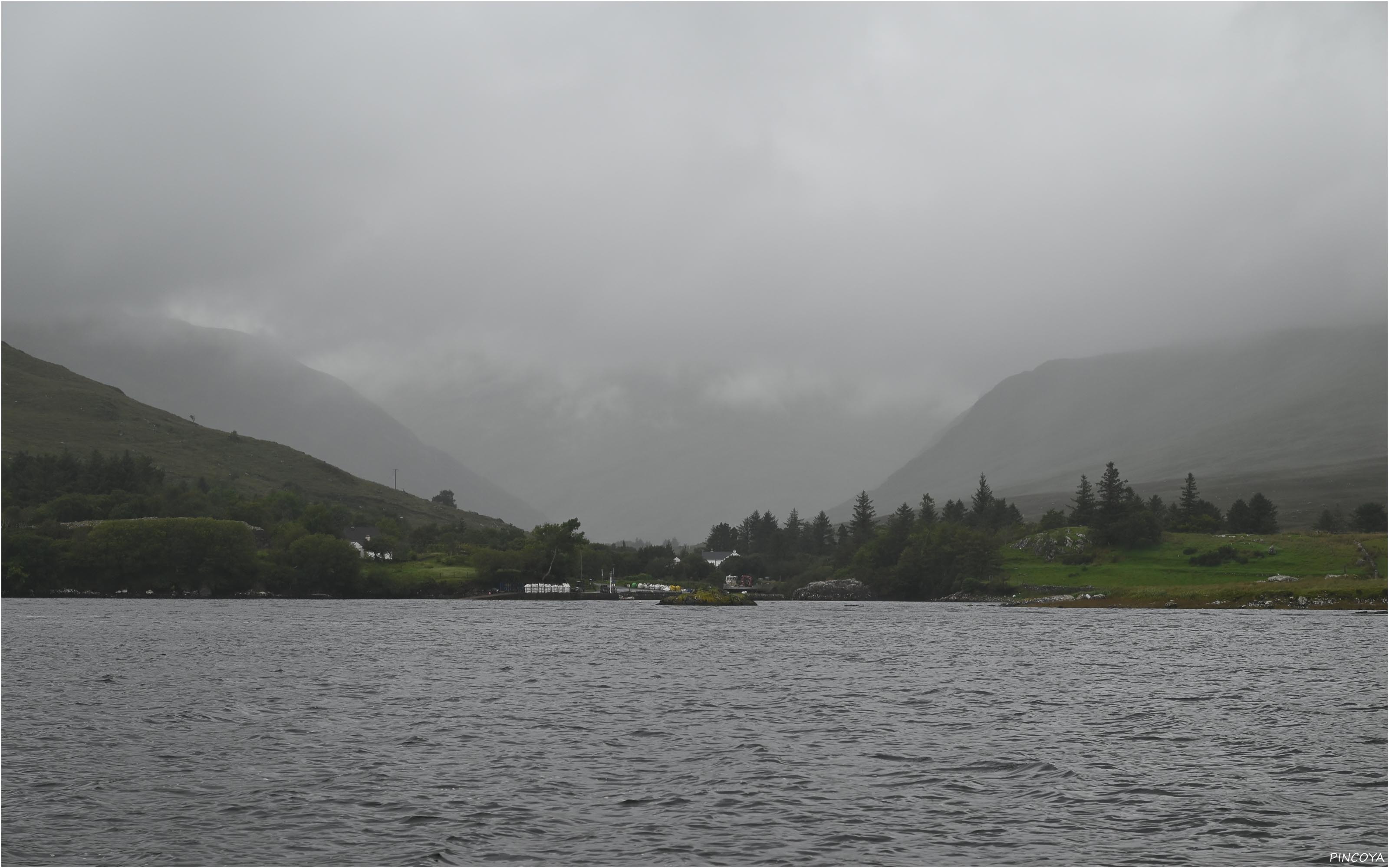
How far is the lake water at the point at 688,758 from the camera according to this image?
2550cm

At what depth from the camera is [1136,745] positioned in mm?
38688

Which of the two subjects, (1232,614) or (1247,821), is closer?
(1247,821)

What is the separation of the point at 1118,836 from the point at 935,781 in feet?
23.3

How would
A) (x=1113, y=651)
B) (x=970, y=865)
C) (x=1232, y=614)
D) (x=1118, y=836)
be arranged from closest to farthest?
(x=970, y=865), (x=1118, y=836), (x=1113, y=651), (x=1232, y=614)

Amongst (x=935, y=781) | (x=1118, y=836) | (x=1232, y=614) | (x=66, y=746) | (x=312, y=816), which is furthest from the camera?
(x=1232, y=614)

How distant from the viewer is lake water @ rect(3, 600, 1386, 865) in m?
25.5

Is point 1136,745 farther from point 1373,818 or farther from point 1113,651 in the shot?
point 1113,651

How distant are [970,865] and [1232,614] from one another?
139 m

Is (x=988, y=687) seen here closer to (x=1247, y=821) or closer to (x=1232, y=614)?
(x=1247, y=821)

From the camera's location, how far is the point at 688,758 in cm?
3597

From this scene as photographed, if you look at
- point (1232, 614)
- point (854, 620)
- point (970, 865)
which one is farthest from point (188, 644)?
point (1232, 614)

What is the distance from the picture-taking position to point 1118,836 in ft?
85.3

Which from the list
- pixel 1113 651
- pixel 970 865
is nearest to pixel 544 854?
pixel 970 865

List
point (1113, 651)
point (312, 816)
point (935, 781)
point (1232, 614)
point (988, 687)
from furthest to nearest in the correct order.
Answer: point (1232, 614) < point (1113, 651) < point (988, 687) < point (935, 781) < point (312, 816)
